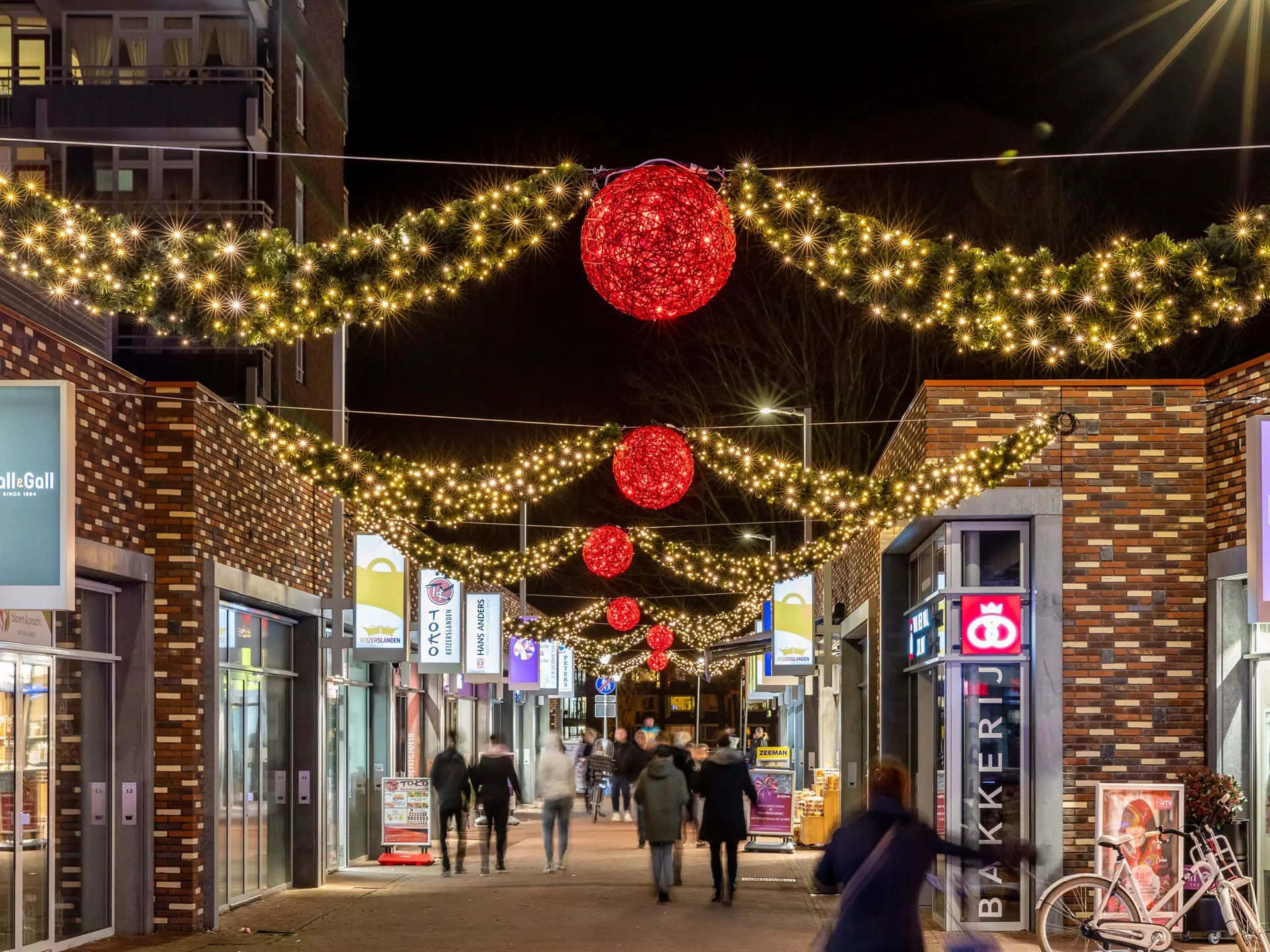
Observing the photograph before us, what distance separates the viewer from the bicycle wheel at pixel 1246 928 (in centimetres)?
1255

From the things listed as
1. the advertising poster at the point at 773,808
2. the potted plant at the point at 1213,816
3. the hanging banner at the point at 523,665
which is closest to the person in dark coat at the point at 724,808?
the potted plant at the point at 1213,816

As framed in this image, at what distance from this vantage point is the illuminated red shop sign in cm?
1584

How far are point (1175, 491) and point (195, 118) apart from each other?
2160 centimetres

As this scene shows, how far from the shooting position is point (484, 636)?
1148 inches

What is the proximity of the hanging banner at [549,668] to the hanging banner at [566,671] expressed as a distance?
1.04m

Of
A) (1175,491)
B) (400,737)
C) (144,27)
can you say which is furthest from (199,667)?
(144,27)

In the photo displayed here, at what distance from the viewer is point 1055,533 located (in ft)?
51.4

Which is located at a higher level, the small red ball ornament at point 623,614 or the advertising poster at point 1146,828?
the small red ball ornament at point 623,614

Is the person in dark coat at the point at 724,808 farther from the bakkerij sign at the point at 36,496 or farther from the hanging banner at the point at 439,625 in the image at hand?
the bakkerij sign at the point at 36,496

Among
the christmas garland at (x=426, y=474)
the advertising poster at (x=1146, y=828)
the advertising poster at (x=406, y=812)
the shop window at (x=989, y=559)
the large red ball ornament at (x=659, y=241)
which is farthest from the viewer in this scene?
the advertising poster at (x=406, y=812)

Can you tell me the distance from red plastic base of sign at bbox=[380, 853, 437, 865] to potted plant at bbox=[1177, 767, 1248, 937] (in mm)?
12351

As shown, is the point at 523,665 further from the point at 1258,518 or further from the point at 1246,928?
the point at 1258,518

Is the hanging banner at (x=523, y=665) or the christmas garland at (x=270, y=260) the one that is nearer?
the christmas garland at (x=270, y=260)

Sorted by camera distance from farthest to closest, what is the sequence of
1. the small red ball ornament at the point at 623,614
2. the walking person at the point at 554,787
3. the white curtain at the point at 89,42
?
1. the small red ball ornament at the point at 623,614
2. the white curtain at the point at 89,42
3. the walking person at the point at 554,787
